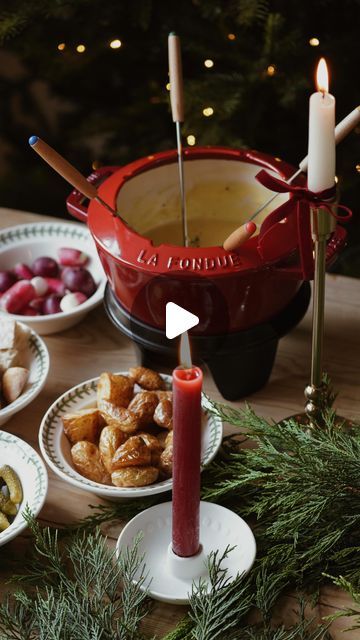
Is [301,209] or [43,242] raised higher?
[301,209]

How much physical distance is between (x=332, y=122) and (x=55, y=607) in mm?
524

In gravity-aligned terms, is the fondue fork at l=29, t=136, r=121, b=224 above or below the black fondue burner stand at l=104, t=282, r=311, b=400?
above

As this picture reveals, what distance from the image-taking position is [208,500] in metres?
0.98

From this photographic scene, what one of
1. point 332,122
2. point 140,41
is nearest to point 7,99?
point 140,41

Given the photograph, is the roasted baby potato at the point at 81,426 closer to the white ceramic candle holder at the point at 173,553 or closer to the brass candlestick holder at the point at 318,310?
the white ceramic candle holder at the point at 173,553

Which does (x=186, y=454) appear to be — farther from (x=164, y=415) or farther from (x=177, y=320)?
(x=164, y=415)

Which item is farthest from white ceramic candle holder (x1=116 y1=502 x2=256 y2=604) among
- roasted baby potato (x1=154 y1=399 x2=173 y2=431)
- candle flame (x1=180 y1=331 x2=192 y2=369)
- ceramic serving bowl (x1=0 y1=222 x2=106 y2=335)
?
ceramic serving bowl (x1=0 y1=222 x2=106 y2=335)

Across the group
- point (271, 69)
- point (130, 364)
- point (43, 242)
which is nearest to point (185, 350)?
point (130, 364)

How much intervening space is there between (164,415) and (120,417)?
0.05 metres

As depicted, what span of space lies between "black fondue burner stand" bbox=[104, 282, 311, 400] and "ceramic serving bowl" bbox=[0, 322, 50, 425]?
10cm

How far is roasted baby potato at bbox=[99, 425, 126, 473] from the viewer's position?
0.98m

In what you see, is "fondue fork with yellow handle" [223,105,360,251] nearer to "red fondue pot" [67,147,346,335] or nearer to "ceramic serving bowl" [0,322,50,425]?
"red fondue pot" [67,147,346,335]

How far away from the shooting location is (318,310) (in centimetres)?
97

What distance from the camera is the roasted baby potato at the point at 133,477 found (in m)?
0.96
